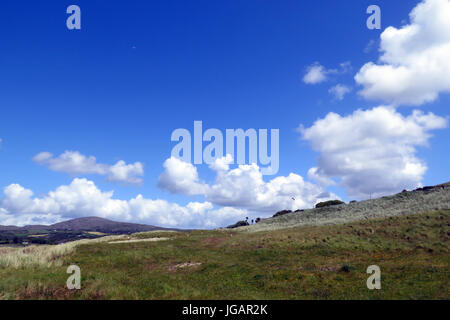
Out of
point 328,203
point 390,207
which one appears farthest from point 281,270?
point 328,203

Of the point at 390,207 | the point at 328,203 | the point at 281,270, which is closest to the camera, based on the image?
the point at 281,270

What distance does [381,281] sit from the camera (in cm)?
1792

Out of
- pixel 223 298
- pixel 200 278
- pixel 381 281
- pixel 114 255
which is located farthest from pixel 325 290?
pixel 114 255

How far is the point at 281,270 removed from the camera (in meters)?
22.2

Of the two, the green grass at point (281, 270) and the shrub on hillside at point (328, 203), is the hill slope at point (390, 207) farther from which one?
the shrub on hillside at point (328, 203)

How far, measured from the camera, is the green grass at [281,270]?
15469 millimetres

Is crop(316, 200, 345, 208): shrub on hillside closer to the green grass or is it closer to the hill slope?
the hill slope

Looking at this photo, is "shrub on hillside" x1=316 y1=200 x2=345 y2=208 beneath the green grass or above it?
above

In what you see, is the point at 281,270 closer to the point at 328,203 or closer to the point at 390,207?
the point at 390,207

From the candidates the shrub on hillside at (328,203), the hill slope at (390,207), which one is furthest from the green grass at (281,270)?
the shrub on hillside at (328,203)

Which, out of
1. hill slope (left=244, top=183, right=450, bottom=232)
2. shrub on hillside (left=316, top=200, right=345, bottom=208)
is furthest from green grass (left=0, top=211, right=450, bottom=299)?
shrub on hillside (left=316, top=200, right=345, bottom=208)

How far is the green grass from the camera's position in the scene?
15469mm

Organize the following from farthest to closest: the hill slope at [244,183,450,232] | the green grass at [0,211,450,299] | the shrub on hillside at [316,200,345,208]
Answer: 1. the shrub on hillside at [316,200,345,208]
2. the hill slope at [244,183,450,232]
3. the green grass at [0,211,450,299]
